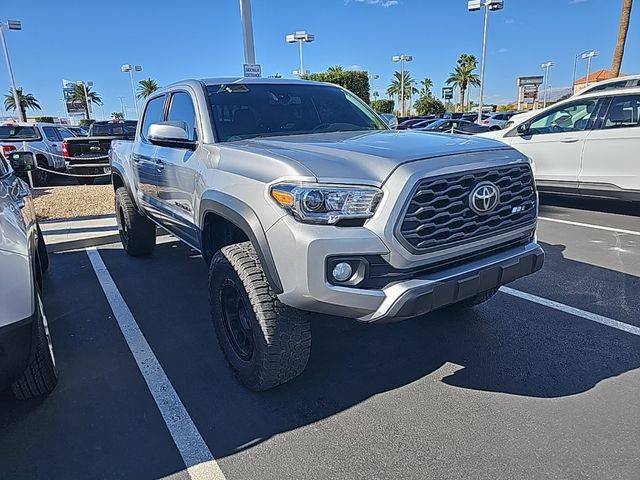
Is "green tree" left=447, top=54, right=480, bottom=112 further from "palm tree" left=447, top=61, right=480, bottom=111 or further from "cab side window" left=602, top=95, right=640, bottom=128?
"cab side window" left=602, top=95, right=640, bottom=128

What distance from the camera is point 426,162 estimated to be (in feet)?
7.87

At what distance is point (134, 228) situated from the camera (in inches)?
218

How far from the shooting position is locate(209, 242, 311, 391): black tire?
2.55 m

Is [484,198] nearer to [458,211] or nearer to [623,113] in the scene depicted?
[458,211]

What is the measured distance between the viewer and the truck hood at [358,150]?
7.68ft

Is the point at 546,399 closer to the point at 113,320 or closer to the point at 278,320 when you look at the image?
the point at 278,320

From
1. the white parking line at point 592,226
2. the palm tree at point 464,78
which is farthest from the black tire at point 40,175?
the palm tree at point 464,78

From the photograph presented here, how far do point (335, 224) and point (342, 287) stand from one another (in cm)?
31

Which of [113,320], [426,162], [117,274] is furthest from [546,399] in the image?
[117,274]

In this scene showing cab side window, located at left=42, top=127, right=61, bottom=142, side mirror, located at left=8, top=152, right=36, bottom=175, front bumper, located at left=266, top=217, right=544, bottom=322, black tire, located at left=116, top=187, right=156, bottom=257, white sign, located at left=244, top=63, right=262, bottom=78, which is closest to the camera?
front bumper, located at left=266, top=217, right=544, bottom=322

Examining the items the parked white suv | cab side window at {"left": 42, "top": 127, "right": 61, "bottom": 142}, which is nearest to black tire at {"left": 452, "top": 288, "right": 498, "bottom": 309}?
the parked white suv

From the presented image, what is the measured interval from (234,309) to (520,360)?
6.41ft

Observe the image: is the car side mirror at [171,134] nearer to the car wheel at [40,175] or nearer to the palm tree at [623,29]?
the car wheel at [40,175]

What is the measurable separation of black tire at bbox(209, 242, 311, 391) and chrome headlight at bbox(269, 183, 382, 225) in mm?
537
